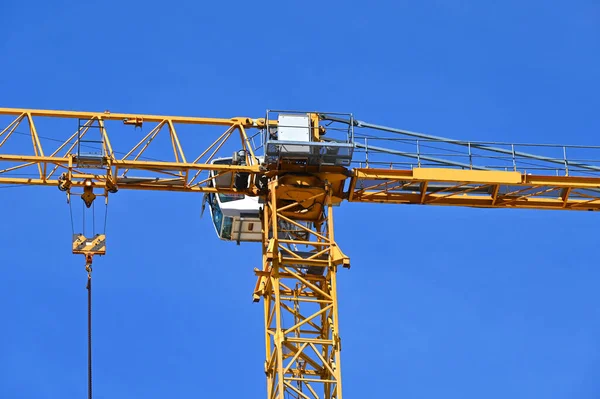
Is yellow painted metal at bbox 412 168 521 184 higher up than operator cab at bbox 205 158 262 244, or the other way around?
operator cab at bbox 205 158 262 244

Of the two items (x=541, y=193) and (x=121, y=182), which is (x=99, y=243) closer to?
(x=121, y=182)

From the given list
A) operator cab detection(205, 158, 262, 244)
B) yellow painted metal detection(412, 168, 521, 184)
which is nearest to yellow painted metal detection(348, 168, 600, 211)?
yellow painted metal detection(412, 168, 521, 184)

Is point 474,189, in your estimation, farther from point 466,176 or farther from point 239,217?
point 239,217

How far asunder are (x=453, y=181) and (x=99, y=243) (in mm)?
10854

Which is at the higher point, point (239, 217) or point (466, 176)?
point (239, 217)

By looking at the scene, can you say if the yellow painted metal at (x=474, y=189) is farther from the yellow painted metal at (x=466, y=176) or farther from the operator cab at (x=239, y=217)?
the operator cab at (x=239, y=217)

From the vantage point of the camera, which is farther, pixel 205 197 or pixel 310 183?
pixel 205 197

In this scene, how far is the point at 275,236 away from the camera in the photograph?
50.8 m

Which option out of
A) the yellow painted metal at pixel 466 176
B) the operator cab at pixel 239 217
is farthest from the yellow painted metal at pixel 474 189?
the operator cab at pixel 239 217

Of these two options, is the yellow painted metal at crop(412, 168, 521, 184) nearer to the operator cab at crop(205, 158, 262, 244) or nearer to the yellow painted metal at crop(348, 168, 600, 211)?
the yellow painted metal at crop(348, 168, 600, 211)

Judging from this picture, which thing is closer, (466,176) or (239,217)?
(466,176)

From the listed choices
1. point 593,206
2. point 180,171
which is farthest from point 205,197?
point 593,206

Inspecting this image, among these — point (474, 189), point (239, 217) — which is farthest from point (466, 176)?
point (239, 217)

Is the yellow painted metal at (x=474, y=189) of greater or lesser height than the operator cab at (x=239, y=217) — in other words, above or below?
below
